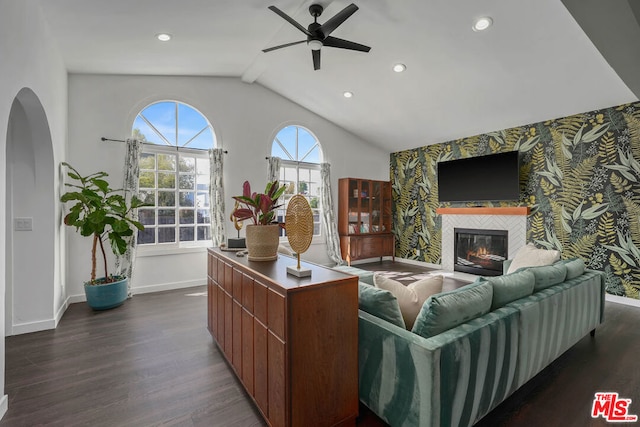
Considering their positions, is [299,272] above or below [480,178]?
below

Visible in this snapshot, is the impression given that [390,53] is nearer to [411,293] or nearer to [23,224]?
[411,293]

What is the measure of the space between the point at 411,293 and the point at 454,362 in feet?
1.62

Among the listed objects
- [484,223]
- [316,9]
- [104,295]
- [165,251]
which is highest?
[316,9]

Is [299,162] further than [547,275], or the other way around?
[299,162]

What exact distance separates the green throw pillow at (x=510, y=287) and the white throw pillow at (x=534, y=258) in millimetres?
1091

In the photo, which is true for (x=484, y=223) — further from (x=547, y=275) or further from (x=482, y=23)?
(x=482, y=23)

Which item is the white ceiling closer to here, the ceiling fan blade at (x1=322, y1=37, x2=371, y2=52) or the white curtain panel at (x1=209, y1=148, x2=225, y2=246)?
the ceiling fan blade at (x1=322, y1=37, x2=371, y2=52)

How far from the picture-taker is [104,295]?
3.59 meters

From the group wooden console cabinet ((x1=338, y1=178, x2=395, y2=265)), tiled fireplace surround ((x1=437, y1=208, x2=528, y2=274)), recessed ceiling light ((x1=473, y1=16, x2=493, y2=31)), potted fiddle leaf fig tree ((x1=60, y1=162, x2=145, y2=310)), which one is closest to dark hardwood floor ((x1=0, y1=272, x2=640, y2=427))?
potted fiddle leaf fig tree ((x1=60, y1=162, x2=145, y2=310))

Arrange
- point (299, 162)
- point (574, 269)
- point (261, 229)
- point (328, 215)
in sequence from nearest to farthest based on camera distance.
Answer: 1. point (261, 229)
2. point (574, 269)
3. point (299, 162)
4. point (328, 215)

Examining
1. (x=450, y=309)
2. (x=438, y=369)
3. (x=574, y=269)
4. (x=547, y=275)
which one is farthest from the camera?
(x=574, y=269)

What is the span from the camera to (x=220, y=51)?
4004 mm

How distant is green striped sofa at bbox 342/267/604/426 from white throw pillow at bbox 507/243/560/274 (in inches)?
Answer: 44.3

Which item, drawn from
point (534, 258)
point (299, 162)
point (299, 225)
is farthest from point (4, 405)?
point (299, 162)
